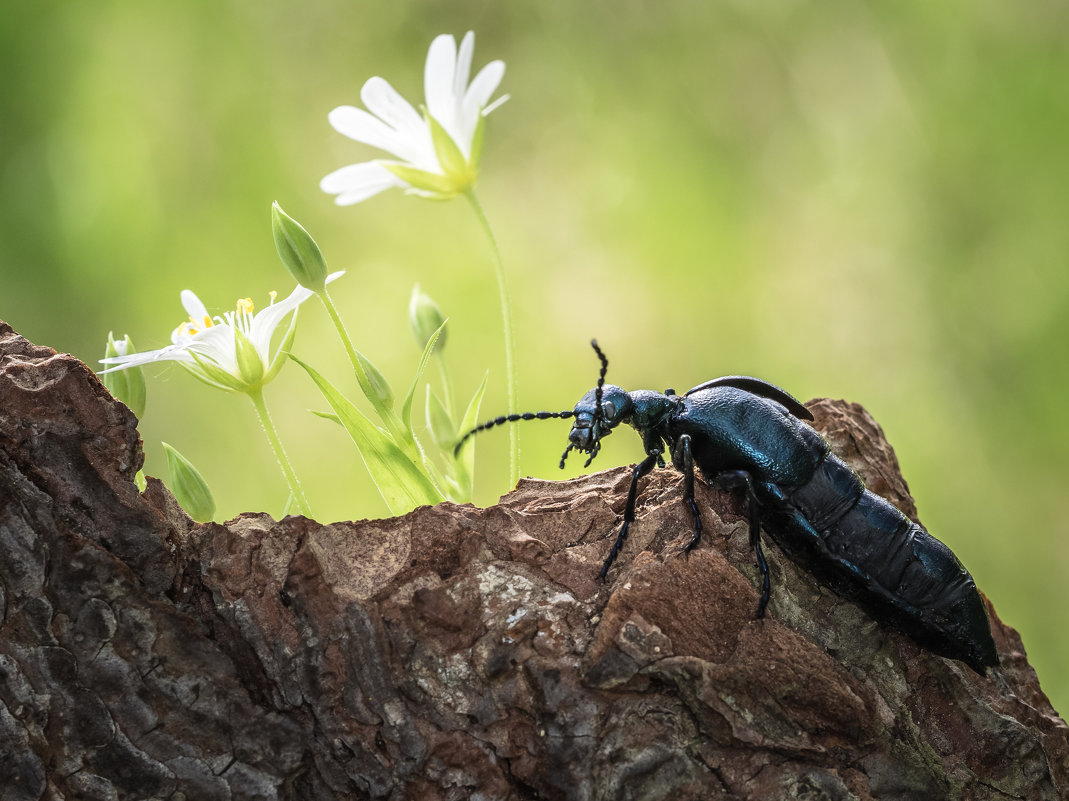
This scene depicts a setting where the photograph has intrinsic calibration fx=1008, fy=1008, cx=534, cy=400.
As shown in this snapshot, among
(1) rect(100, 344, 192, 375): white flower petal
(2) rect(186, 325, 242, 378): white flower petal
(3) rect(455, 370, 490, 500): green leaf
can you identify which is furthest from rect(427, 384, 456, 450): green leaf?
(1) rect(100, 344, 192, 375): white flower petal

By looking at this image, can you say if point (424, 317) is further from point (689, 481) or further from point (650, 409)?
point (689, 481)

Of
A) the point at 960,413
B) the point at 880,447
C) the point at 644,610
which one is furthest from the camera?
the point at 960,413

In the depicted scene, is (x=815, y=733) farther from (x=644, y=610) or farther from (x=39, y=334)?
(x=39, y=334)

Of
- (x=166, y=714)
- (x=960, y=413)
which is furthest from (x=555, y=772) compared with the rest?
(x=960, y=413)

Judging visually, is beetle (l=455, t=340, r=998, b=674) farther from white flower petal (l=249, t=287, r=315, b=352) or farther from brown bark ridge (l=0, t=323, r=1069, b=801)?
white flower petal (l=249, t=287, r=315, b=352)

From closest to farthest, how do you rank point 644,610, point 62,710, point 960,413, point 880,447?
point 62,710 → point 644,610 → point 880,447 → point 960,413

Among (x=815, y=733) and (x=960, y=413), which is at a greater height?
(x=960, y=413)

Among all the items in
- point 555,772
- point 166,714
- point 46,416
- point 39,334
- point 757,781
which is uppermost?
point 39,334

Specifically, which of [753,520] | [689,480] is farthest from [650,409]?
[753,520]
